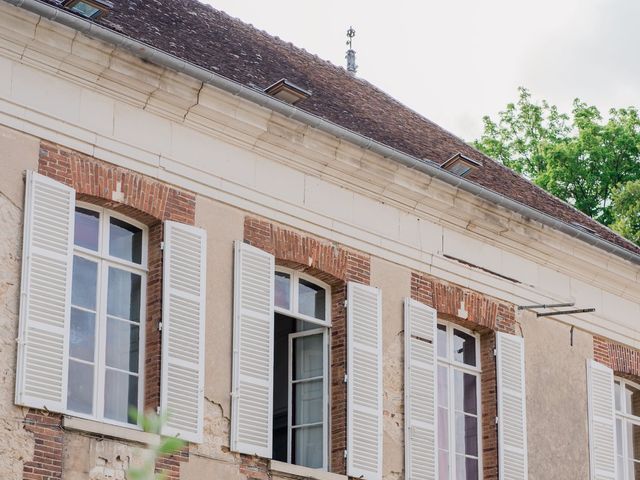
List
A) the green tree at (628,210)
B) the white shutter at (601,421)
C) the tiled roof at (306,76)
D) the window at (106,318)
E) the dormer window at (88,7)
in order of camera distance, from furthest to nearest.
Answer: the green tree at (628,210), the white shutter at (601,421), the tiled roof at (306,76), the dormer window at (88,7), the window at (106,318)

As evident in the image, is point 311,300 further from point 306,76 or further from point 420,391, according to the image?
point 306,76

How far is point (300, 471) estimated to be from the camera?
44.3 ft

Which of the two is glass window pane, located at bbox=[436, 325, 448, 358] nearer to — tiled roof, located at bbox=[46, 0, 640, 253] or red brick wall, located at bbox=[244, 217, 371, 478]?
red brick wall, located at bbox=[244, 217, 371, 478]

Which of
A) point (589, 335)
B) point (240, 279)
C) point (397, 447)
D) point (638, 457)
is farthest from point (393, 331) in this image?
point (638, 457)

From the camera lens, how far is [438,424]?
1544 centimetres

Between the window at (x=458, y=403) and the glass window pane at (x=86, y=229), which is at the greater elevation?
the glass window pane at (x=86, y=229)

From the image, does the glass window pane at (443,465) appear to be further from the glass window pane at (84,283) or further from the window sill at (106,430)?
the glass window pane at (84,283)

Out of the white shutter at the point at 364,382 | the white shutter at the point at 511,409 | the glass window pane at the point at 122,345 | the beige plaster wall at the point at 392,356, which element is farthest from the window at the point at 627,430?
the glass window pane at the point at 122,345

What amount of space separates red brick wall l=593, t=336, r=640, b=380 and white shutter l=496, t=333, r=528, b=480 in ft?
4.84

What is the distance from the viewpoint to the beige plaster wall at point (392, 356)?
14625 millimetres

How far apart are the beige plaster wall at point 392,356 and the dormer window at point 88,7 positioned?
3618 millimetres

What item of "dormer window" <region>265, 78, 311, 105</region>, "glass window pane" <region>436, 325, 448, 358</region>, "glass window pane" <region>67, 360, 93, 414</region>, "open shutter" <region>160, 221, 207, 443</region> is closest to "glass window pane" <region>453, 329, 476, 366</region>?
"glass window pane" <region>436, 325, 448, 358</region>

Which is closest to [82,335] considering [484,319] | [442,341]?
[442,341]

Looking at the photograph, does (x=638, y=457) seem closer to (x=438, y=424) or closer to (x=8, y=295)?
(x=438, y=424)
